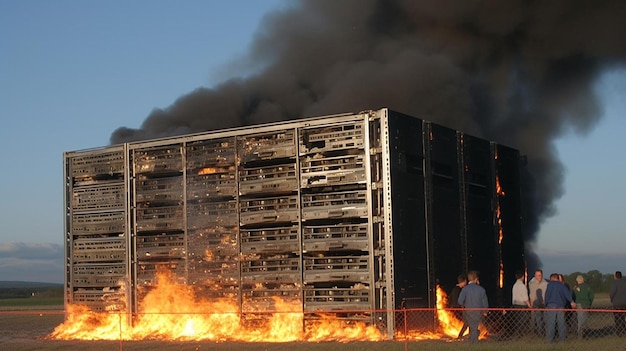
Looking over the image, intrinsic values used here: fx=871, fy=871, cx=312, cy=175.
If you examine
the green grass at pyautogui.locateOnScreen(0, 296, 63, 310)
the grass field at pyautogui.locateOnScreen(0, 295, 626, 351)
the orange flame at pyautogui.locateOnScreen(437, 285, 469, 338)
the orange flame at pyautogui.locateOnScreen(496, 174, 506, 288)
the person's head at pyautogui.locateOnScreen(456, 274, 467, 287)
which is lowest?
the green grass at pyautogui.locateOnScreen(0, 296, 63, 310)

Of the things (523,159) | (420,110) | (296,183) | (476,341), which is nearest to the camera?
(476,341)

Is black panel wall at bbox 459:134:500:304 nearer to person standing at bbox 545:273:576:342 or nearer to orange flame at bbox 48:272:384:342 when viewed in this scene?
person standing at bbox 545:273:576:342

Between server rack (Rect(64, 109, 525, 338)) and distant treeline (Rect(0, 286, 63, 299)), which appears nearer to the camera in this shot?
server rack (Rect(64, 109, 525, 338))

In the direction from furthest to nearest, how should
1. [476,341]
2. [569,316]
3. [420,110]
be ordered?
[420,110] < [569,316] < [476,341]

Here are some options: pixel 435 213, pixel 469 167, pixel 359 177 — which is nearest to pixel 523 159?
pixel 469 167

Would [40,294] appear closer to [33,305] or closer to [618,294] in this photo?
[33,305]

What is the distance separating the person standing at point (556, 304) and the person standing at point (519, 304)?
741 millimetres

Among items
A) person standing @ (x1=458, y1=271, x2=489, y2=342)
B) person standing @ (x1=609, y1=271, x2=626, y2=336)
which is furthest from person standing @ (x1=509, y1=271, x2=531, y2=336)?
person standing @ (x1=609, y1=271, x2=626, y2=336)

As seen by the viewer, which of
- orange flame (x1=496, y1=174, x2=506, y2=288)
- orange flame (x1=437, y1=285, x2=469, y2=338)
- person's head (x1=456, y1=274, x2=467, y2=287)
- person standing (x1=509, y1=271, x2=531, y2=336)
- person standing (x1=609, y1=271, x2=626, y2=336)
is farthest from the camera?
orange flame (x1=496, y1=174, x2=506, y2=288)

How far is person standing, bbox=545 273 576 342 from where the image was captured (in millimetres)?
15328

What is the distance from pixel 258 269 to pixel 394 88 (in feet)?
36.0

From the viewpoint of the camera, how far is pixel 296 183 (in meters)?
16.2

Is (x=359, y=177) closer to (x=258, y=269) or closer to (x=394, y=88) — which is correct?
(x=258, y=269)

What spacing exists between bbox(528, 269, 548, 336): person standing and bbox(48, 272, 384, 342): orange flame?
3.70m
